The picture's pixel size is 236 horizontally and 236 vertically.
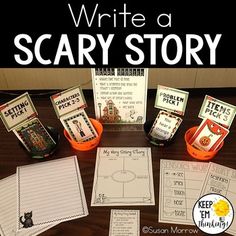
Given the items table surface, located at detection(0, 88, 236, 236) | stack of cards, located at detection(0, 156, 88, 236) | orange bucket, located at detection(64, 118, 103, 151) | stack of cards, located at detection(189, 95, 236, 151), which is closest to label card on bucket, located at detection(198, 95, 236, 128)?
stack of cards, located at detection(189, 95, 236, 151)

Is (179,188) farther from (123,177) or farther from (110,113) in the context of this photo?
(110,113)

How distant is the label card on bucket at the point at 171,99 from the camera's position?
927 millimetres

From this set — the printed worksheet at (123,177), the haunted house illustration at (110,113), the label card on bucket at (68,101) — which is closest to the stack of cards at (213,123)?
the printed worksheet at (123,177)

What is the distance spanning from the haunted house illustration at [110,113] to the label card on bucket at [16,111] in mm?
244

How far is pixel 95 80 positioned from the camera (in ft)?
3.21

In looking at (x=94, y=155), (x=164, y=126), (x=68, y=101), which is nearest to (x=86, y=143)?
(x=94, y=155)

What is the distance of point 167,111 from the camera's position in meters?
0.98

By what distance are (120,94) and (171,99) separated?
0.17 meters

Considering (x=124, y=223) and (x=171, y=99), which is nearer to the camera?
(x=124, y=223)

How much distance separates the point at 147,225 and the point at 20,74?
1.04 m

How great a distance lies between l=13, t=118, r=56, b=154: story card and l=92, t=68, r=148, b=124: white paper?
19 centimetres

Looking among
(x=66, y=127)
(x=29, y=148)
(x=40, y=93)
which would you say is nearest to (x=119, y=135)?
(x=66, y=127)

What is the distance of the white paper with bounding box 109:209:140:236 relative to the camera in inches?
30.8

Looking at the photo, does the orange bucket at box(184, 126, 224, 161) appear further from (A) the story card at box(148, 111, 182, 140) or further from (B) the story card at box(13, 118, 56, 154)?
(B) the story card at box(13, 118, 56, 154)
